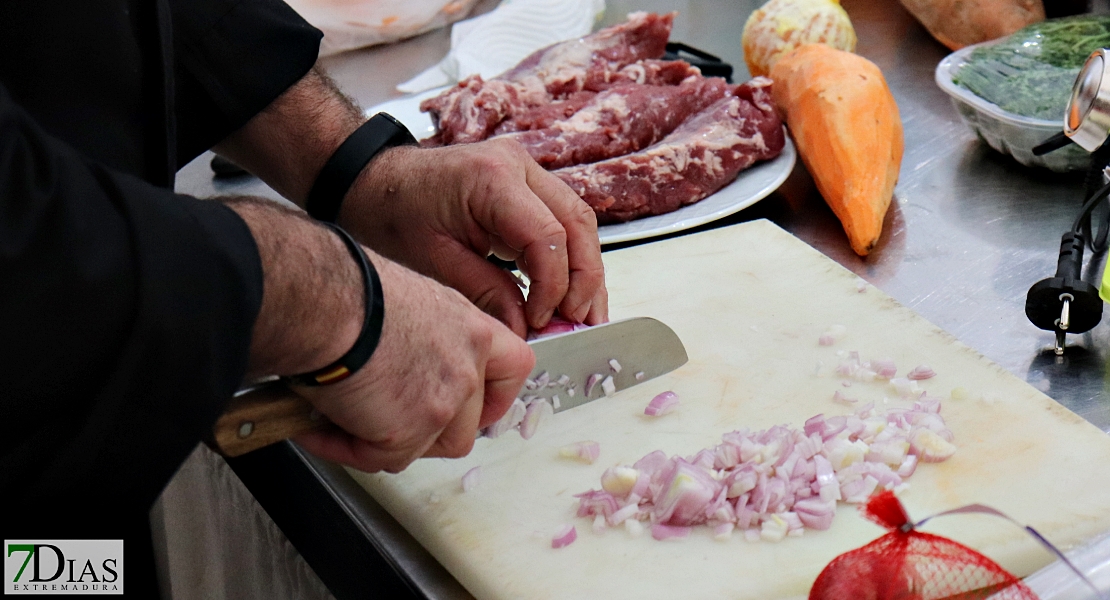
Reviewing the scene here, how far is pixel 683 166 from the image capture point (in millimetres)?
1707

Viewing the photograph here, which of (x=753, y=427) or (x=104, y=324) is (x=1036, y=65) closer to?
(x=753, y=427)

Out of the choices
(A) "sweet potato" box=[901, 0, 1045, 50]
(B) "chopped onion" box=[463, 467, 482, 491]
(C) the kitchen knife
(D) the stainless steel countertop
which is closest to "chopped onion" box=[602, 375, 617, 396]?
(C) the kitchen knife

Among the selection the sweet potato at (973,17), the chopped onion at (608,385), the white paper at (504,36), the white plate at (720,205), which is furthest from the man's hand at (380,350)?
the sweet potato at (973,17)

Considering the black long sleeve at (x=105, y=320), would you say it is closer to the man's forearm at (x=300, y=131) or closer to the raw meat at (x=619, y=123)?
the man's forearm at (x=300, y=131)

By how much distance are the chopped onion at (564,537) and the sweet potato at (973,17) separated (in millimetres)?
1644

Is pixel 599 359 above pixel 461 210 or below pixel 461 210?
below

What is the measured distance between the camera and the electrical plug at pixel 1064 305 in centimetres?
130

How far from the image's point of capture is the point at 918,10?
2.30 meters

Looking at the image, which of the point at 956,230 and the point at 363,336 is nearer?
the point at 363,336

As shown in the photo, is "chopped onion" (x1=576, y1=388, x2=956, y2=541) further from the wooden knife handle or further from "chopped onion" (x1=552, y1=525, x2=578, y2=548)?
the wooden knife handle

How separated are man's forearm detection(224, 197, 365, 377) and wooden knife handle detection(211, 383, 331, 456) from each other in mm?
49

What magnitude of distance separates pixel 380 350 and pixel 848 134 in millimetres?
1089

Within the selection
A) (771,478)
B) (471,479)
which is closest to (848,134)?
(771,478)

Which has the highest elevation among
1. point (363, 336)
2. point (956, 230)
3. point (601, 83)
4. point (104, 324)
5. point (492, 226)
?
point (104, 324)
